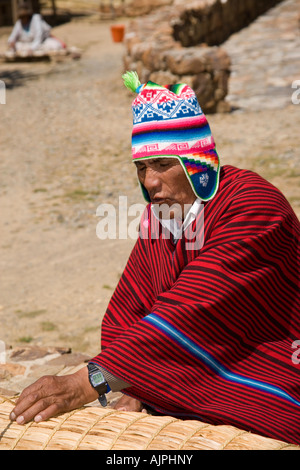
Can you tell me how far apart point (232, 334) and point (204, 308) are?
0.17 meters

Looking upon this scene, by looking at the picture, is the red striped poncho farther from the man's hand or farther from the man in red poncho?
the man's hand

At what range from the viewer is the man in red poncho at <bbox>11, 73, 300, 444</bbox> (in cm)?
243

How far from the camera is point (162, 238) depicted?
114 inches

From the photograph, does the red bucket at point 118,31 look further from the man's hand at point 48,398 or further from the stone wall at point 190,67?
the man's hand at point 48,398

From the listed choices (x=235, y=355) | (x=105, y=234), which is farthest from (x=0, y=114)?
(x=235, y=355)

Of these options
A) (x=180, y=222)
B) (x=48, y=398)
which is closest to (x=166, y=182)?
(x=180, y=222)

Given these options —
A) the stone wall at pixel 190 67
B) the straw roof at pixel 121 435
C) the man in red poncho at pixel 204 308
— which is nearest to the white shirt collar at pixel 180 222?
the man in red poncho at pixel 204 308

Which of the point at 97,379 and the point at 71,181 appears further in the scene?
the point at 71,181

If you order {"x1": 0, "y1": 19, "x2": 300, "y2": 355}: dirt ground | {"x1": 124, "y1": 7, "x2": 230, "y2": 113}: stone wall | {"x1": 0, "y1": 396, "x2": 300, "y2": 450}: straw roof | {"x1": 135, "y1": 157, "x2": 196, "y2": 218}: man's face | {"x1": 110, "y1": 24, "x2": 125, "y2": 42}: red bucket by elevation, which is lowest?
{"x1": 0, "y1": 19, "x2": 300, "y2": 355}: dirt ground

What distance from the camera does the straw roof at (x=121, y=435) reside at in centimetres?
215

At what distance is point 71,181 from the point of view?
8055 mm

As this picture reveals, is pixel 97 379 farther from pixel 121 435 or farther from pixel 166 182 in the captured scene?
pixel 166 182

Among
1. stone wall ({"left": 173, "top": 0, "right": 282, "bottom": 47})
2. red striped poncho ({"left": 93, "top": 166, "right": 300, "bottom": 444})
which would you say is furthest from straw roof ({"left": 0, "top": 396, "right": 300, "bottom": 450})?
stone wall ({"left": 173, "top": 0, "right": 282, "bottom": 47})

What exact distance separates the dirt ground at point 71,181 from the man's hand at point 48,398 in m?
2.09
